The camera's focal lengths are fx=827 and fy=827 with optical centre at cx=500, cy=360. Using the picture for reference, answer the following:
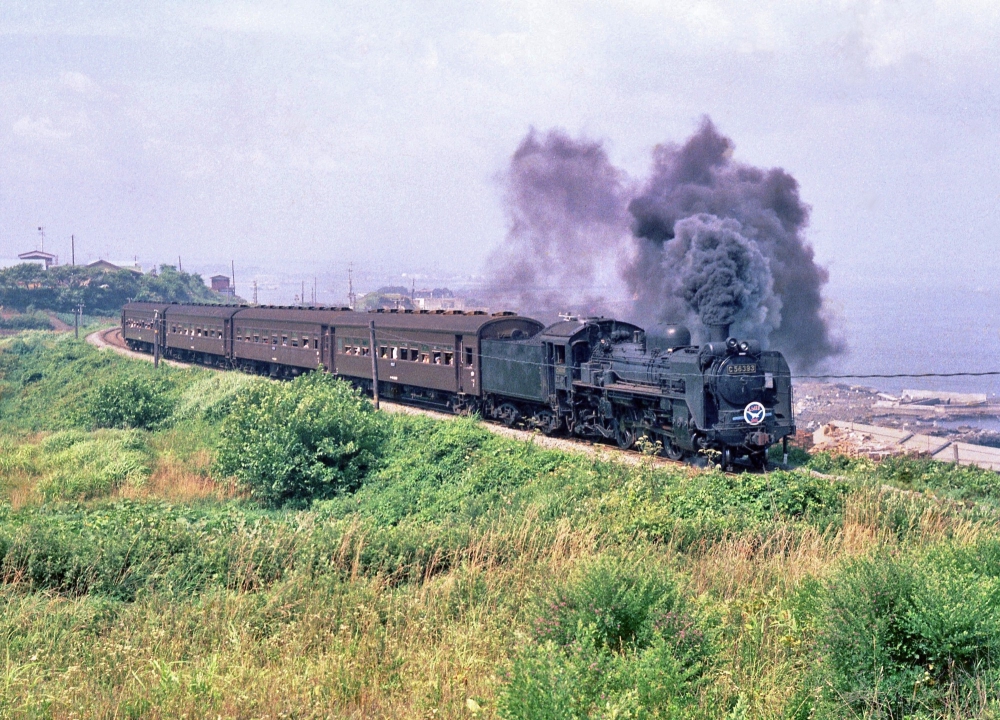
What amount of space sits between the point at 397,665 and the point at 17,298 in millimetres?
83536

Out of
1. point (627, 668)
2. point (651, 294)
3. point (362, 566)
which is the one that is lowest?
point (362, 566)

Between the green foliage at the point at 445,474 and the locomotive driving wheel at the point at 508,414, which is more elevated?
the locomotive driving wheel at the point at 508,414

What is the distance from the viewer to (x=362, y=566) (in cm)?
908

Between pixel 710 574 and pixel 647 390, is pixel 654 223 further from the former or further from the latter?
pixel 710 574

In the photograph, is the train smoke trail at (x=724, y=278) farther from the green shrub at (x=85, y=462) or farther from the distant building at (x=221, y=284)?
the distant building at (x=221, y=284)

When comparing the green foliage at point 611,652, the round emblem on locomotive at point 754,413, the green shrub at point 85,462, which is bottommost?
the green shrub at point 85,462

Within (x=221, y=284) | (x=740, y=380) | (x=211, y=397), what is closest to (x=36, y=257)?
(x=221, y=284)

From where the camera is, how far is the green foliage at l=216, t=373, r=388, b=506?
745 inches

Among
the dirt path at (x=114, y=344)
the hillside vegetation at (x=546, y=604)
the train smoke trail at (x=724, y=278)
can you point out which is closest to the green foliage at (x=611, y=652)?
the hillside vegetation at (x=546, y=604)

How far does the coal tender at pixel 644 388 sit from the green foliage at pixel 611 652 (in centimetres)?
958

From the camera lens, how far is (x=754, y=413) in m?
16.1

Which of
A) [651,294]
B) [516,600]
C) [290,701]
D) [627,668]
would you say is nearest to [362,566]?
[516,600]

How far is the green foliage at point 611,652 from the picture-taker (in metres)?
4.55

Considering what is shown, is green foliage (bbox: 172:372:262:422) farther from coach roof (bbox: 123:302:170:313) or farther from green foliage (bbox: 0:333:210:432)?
coach roof (bbox: 123:302:170:313)
